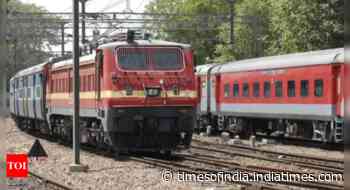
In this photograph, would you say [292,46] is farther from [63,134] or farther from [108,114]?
[108,114]

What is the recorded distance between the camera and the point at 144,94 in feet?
56.4

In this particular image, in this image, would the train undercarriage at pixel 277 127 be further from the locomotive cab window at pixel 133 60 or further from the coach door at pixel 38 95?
the coach door at pixel 38 95

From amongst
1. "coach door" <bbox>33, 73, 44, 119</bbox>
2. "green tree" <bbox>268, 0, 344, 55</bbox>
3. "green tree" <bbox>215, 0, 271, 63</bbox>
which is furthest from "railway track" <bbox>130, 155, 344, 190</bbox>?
"green tree" <bbox>215, 0, 271, 63</bbox>

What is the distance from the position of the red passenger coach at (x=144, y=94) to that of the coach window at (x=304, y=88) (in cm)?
551

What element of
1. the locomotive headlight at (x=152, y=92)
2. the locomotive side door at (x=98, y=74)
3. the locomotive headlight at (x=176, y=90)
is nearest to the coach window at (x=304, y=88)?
the locomotive headlight at (x=176, y=90)

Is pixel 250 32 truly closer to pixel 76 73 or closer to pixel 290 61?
pixel 290 61

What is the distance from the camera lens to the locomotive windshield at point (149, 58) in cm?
1752

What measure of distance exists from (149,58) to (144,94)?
110cm

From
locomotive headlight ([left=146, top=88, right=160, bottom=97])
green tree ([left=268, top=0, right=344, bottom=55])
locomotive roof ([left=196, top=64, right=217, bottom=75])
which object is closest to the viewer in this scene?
locomotive headlight ([left=146, top=88, right=160, bottom=97])

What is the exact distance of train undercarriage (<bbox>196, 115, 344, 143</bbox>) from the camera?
20.8 meters

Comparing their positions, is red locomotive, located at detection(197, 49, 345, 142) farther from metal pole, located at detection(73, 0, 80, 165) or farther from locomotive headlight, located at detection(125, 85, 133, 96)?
metal pole, located at detection(73, 0, 80, 165)

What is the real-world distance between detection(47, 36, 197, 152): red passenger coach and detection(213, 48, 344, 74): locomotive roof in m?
4.59

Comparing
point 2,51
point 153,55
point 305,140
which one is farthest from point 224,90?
point 2,51

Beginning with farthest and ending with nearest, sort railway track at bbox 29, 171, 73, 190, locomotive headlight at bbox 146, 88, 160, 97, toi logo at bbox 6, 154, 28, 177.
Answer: locomotive headlight at bbox 146, 88, 160, 97
railway track at bbox 29, 171, 73, 190
toi logo at bbox 6, 154, 28, 177
